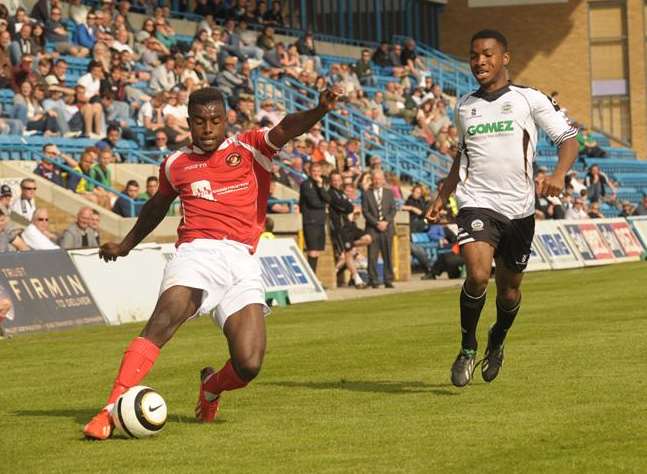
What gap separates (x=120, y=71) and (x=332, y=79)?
11.4 metres

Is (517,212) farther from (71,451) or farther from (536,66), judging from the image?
(536,66)

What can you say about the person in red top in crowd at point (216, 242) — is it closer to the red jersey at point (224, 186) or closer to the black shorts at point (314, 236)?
the red jersey at point (224, 186)

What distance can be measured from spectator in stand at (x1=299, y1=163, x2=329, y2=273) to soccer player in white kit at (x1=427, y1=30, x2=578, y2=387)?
15928 mm

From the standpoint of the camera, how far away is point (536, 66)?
5819 centimetres

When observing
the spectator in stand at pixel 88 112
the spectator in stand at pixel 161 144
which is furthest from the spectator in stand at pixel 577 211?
the spectator in stand at pixel 88 112

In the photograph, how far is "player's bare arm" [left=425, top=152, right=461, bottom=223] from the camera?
11164mm

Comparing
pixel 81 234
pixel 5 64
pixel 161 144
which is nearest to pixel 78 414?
pixel 81 234

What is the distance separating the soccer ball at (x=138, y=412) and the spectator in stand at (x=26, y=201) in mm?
14419

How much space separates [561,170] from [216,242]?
2.55 meters

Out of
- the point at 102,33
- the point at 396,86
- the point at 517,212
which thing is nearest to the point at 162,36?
the point at 102,33

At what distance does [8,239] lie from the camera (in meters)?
20.8

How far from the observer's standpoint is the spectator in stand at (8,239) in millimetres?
20531

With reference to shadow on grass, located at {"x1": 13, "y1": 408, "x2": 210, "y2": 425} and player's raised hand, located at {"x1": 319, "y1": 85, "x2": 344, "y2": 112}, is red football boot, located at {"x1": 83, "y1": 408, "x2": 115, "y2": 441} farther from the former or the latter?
player's raised hand, located at {"x1": 319, "y1": 85, "x2": 344, "y2": 112}

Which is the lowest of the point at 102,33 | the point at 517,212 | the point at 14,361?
the point at 14,361
